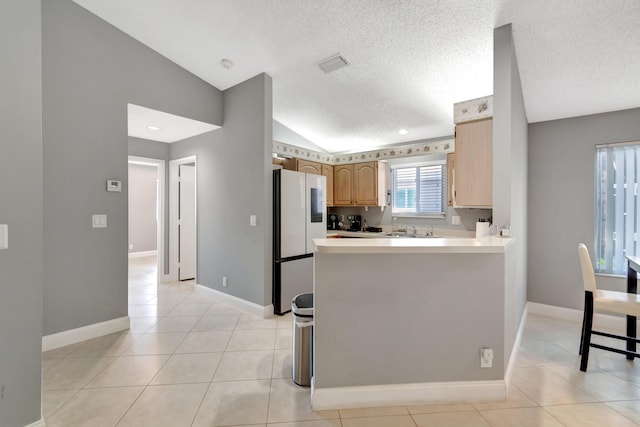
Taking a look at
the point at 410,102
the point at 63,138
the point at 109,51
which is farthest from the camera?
the point at 410,102

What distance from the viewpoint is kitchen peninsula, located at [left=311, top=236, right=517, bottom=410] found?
1.78m

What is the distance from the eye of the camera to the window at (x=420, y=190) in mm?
4570

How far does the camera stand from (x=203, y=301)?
396 centimetres

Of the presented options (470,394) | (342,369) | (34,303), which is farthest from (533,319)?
(34,303)

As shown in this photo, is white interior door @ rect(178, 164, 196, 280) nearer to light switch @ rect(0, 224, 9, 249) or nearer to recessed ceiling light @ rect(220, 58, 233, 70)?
recessed ceiling light @ rect(220, 58, 233, 70)

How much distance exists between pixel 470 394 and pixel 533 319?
2.24 meters

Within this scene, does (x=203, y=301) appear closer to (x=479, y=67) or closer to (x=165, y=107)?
(x=165, y=107)

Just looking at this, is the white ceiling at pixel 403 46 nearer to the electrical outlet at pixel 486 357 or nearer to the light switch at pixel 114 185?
the light switch at pixel 114 185

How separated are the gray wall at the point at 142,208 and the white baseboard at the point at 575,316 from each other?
28.3 feet

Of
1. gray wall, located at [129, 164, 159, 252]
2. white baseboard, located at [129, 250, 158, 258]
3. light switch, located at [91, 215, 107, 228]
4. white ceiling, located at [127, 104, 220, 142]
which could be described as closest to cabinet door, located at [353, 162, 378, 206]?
white ceiling, located at [127, 104, 220, 142]

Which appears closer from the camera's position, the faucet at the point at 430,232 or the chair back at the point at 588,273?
the chair back at the point at 588,273

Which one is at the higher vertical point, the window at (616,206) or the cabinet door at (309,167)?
the cabinet door at (309,167)

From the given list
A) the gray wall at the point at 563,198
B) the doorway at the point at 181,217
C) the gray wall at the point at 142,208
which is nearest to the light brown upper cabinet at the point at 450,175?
the gray wall at the point at 563,198

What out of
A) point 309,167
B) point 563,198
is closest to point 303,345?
point 309,167
